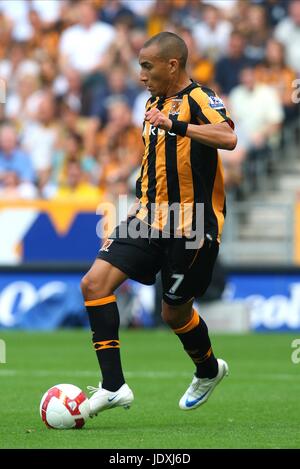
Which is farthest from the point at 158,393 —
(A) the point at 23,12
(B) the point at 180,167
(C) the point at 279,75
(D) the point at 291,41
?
(A) the point at 23,12

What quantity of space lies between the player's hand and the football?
5.47 feet

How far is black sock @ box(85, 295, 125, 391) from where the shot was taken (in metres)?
6.80

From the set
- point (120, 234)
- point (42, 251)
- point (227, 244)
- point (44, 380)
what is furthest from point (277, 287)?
point (120, 234)

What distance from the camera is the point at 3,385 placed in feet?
30.4

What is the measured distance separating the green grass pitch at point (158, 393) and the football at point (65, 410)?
3.0 inches

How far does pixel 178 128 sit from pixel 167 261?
3.15ft

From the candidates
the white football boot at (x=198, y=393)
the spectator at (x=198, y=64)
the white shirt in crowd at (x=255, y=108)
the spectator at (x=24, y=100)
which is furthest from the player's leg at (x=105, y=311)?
the spectator at (x=24, y=100)

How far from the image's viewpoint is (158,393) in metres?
8.86

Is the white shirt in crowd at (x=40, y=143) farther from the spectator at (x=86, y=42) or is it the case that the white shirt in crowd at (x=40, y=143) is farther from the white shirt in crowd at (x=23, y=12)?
the white shirt in crowd at (x=23, y=12)

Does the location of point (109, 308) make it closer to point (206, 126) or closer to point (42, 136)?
point (206, 126)

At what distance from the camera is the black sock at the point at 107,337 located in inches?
268

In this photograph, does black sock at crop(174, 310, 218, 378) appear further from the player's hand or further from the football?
the player's hand

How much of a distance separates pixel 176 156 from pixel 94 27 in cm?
1174

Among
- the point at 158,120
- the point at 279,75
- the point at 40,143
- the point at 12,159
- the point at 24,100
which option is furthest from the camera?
the point at 24,100
